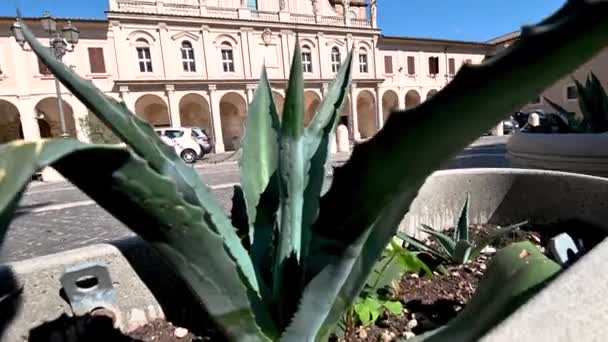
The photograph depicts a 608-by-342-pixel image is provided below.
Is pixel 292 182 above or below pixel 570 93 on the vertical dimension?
below

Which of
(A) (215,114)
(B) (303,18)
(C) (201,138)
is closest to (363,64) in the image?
(B) (303,18)

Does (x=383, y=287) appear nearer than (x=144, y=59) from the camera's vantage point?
Yes

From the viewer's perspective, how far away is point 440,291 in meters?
1.39

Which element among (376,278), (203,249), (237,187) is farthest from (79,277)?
(376,278)

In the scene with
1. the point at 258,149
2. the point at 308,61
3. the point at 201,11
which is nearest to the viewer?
the point at 258,149

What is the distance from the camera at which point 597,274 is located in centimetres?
62

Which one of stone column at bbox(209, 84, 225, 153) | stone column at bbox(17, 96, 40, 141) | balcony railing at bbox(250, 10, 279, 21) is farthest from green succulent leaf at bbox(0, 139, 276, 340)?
balcony railing at bbox(250, 10, 279, 21)

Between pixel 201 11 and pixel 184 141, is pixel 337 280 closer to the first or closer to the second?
pixel 184 141

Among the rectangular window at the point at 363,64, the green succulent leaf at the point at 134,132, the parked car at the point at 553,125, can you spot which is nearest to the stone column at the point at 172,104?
the rectangular window at the point at 363,64

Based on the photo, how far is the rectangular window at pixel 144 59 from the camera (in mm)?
17297

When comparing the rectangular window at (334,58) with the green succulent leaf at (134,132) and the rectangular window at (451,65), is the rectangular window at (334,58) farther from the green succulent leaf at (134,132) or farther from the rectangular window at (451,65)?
the green succulent leaf at (134,132)

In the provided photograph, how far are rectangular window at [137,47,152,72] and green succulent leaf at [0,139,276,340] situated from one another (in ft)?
63.8

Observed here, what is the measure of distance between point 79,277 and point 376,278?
102 centimetres

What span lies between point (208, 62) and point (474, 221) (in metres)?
18.7
